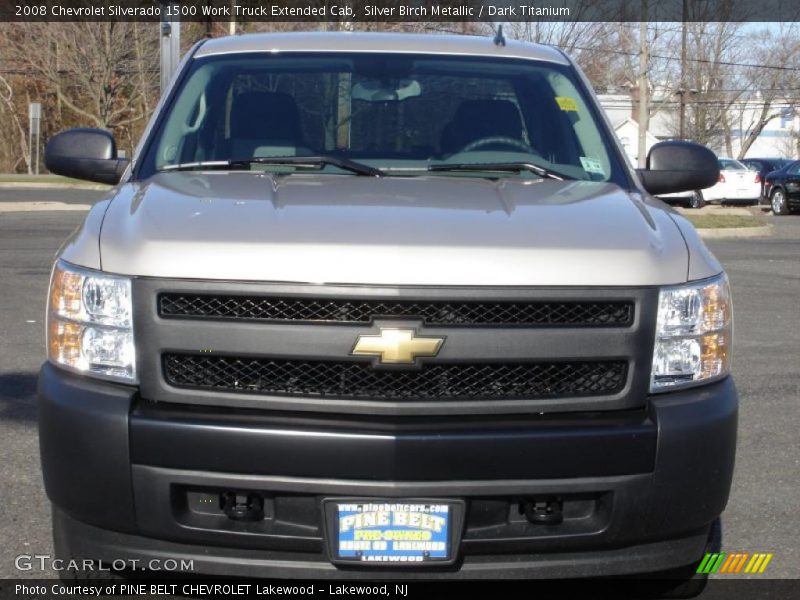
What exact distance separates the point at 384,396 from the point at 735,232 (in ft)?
62.8

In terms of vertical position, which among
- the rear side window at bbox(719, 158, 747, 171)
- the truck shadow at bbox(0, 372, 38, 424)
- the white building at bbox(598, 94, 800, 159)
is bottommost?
the white building at bbox(598, 94, 800, 159)

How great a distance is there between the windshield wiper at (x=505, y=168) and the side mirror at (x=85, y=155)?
1282 mm

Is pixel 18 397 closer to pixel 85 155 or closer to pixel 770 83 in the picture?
pixel 85 155

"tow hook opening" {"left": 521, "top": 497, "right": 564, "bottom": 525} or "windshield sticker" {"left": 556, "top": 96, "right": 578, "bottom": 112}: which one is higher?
"windshield sticker" {"left": 556, "top": 96, "right": 578, "bottom": 112}

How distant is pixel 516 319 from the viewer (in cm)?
335

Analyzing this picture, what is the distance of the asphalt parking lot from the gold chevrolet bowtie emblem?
1.68 metres

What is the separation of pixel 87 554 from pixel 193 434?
547mm

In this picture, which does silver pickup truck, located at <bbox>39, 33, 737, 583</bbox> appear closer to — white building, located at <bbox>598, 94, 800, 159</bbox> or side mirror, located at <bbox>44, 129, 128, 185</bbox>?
side mirror, located at <bbox>44, 129, 128, 185</bbox>

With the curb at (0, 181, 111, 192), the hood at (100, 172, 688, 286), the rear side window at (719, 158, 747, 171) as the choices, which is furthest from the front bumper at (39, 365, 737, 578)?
the rear side window at (719, 158, 747, 171)


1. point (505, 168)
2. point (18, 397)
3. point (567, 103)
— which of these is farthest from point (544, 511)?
point (18, 397)

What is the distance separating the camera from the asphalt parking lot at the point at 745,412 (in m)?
4.70

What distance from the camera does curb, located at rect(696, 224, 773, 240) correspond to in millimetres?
20820

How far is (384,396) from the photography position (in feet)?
10.8

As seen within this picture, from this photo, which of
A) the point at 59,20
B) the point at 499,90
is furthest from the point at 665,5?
the point at 499,90
